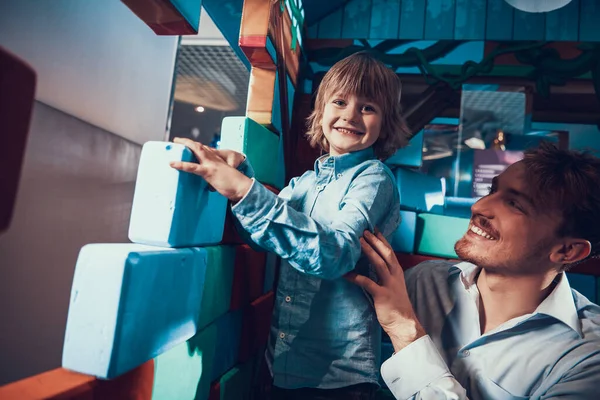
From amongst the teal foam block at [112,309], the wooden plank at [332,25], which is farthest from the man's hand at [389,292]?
the wooden plank at [332,25]

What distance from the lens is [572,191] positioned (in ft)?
2.26

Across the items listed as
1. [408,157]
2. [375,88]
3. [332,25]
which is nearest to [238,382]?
[375,88]

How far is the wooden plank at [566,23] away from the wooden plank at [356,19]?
2.89ft

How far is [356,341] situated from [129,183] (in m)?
1.45

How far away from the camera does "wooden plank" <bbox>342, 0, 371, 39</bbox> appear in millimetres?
1812

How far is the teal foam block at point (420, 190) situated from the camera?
4.92 feet

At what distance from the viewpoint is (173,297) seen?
22.1 inches

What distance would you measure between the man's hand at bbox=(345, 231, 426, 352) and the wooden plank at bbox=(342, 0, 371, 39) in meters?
1.43

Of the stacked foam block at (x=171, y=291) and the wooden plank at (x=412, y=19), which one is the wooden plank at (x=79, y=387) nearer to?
the stacked foam block at (x=171, y=291)

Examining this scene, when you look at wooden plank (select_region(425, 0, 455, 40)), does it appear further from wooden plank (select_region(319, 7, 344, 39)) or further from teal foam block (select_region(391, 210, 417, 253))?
teal foam block (select_region(391, 210, 417, 253))

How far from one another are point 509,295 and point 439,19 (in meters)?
1.51

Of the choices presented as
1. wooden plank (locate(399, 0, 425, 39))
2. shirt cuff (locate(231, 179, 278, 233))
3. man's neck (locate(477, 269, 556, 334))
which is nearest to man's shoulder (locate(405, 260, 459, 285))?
man's neck (locate(477, 269, 556, 334))

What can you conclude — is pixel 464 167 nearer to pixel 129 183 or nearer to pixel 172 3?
pixel 172 3

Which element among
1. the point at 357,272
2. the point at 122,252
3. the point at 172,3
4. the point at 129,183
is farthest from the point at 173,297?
the point at 129,183
